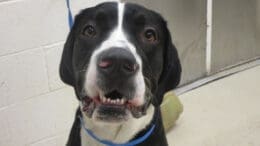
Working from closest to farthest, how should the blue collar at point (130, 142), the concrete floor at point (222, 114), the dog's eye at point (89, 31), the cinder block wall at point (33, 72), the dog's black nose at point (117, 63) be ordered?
the dog's black nose at point (117, 63)
the dog's eye at point (89, 31)
the blue collar at point (130, 142)
the cinder block wall at point (33, 72)
the concrete floor at point (222, 114)

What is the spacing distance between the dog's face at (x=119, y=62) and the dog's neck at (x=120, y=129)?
68 mm

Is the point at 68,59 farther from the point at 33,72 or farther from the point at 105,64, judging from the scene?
the point at 33,72

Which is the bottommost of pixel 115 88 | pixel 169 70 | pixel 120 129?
pixel 120 129

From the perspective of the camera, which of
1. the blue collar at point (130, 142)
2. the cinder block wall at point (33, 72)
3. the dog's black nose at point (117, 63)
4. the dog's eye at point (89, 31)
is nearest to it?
the dog's black nose at point (117, 63)

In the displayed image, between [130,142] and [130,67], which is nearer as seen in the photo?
[130,67]

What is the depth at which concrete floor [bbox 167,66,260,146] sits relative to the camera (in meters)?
2.94

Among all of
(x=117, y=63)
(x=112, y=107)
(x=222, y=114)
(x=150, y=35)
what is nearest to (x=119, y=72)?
(x=117, y=63)

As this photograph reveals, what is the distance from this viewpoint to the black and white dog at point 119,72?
1513mm

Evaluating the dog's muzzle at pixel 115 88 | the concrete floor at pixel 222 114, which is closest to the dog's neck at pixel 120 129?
the dog's muzzle at pixel 115 88

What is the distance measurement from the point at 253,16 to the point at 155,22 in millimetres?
2160

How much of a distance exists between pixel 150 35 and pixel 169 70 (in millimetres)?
173

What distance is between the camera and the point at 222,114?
10.5 feet

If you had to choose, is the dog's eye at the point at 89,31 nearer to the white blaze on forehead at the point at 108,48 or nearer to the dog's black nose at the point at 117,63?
the white blaze on forehead at the point at 108,48

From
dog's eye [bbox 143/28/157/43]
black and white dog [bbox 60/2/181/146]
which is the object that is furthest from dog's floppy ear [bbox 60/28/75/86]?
dog's eye [bbox 143/28/157/43]
